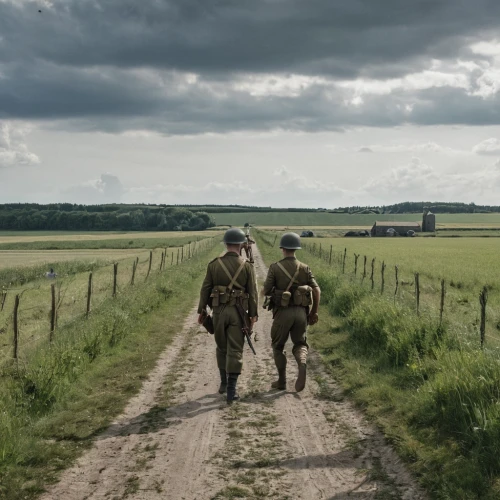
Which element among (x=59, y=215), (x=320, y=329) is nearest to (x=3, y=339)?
(x=320, y=329)

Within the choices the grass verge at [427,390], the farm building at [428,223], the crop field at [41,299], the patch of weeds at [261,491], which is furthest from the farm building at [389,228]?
the patch of weeds at [261,491]

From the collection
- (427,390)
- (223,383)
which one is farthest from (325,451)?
(223,383)

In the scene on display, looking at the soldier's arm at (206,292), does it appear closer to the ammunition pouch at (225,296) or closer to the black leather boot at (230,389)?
the ammunition pouch at (225,296)

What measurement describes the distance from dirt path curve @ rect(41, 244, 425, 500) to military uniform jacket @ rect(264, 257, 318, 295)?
1.55 m

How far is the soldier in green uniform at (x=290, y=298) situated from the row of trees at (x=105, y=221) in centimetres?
13660

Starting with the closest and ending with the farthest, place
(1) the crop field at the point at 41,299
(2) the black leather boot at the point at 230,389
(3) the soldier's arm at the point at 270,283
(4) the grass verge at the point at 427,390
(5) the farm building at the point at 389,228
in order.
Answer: (4) the grass verge at the point at 427,390 < (2) the black leather boot at the point at 230,389 < (3) the soldier's arm at the point at 270,283 < (1) the crop field at the point at 41,299 < (5) the farm building at the point at 389,228

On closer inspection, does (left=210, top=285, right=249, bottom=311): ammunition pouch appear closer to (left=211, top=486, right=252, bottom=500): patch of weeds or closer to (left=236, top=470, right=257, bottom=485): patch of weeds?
(left=236, top=470, right=257, bottom=485): patch of weeds

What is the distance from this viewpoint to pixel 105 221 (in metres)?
149

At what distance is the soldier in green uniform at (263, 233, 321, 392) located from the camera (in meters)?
8.61

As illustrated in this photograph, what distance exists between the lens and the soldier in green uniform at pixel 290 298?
8.61 metres

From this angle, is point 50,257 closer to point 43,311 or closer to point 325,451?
point 43,311

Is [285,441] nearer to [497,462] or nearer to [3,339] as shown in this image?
[497,462]

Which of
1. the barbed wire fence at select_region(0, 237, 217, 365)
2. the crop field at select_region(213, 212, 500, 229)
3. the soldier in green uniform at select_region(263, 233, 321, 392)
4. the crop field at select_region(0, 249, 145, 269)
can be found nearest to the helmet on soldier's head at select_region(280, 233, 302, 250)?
the soldier in green uniform at select_region(263, 233, 321, 392)

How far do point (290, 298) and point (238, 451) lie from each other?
293 centimetres
